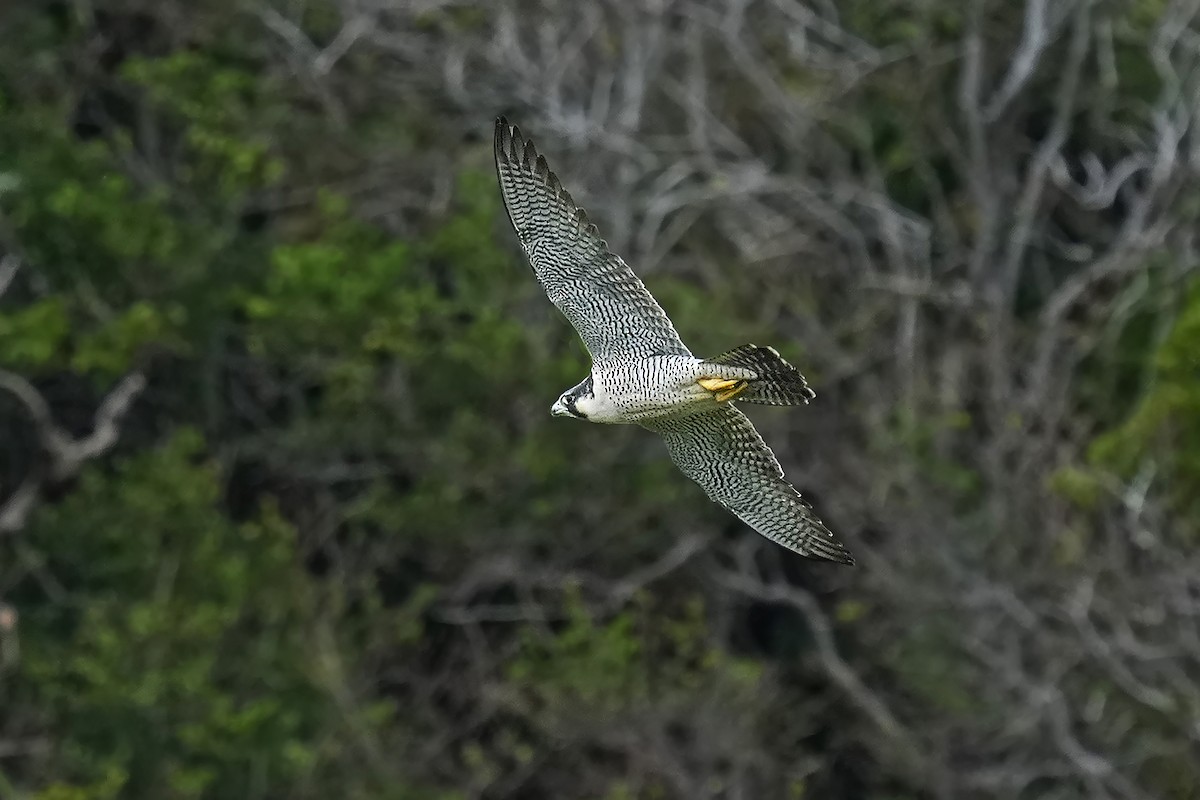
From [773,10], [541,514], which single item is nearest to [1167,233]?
[773,10]

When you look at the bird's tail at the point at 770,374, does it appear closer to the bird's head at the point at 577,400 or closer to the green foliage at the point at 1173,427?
the bird's head at the point at 577,400

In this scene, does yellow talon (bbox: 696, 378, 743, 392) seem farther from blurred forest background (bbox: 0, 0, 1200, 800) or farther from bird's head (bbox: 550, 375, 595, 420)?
blurred forest background (bbox: 0, 0, 1200, 800)

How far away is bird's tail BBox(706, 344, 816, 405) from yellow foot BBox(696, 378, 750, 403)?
0.03 m

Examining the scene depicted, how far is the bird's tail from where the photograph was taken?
289 inches

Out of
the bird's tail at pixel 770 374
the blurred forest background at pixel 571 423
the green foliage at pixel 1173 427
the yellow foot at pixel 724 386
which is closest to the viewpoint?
the bird's tail at pixel 770 374

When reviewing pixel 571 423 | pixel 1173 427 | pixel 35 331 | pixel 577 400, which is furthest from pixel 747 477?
pixel 35 331

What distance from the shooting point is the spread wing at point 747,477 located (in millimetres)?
8281

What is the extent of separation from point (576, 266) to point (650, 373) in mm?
517

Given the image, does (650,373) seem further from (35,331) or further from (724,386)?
(35,331)

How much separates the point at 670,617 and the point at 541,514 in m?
1.22

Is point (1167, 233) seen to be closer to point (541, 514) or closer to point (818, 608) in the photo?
point (818, 608)

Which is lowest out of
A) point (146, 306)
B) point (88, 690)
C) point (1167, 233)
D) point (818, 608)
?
point (88, 690)

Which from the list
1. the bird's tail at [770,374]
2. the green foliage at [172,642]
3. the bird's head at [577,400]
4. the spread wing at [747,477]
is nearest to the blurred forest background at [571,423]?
the green foliage at [172,642]

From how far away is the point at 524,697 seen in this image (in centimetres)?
1650
